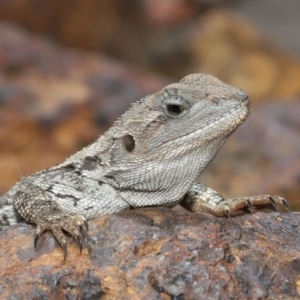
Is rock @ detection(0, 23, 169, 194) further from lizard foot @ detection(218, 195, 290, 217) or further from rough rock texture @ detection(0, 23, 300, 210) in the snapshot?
lizard foot @ detection(218, 195, 290, 217)

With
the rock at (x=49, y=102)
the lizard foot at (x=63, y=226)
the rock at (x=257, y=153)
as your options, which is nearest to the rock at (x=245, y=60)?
the rock at (x=257, y=153)

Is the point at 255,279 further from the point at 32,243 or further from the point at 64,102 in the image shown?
the point at 64,102

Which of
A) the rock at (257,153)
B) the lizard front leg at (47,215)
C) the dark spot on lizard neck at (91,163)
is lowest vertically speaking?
the lizard front leg at (47,215)

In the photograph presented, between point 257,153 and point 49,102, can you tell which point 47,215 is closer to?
point 49,102

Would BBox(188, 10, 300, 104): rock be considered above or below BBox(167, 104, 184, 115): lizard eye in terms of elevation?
above

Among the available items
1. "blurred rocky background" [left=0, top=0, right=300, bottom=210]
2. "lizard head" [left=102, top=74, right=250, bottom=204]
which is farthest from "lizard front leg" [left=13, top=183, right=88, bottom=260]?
"blurred rocky background" [left=0, top=0, right=300, bottom=210]

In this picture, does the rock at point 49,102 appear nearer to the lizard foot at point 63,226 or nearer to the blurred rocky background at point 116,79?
the blurred rocky background at point 116,79

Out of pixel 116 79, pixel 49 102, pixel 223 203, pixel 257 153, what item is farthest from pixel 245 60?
pixel 223 203
